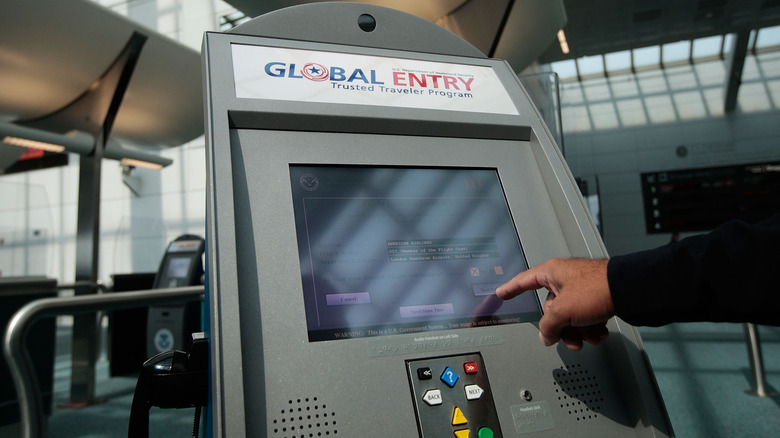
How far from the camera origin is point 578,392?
67cm

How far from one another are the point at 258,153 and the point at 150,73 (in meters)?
3.04

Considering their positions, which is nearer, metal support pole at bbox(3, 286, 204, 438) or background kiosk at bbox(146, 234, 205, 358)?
metal support pole at bbox(3, 286, 204, 438)

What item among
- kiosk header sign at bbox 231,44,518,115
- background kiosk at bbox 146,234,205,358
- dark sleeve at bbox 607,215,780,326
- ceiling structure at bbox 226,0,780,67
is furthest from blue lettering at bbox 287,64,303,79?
background kiosk at bbox 146,234,205,358

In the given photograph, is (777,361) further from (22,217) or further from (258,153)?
(22,217)

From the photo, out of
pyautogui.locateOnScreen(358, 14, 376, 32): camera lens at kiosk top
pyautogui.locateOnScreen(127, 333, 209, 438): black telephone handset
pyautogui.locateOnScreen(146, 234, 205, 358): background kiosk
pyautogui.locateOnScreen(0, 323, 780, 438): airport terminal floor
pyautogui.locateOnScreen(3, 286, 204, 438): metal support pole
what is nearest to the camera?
pyautogui.locateOnScreen(127, 333, 209, 438): black telephone handset

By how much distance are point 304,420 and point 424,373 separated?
0.16 meters

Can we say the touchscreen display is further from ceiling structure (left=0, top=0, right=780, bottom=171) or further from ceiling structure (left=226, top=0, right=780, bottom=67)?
ceiling structure (left=226, top=0, right=780, bottom=67)

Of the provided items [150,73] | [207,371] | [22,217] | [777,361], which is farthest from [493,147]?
[22,217]

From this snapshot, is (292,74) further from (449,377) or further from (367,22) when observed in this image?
(449,377)

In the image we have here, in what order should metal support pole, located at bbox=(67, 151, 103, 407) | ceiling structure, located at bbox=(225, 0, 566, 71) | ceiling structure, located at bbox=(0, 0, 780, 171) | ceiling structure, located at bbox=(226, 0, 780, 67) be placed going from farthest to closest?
ceiling structure, located at bbox=(226, 0, 780, 67)
metal support pole, located at bbox=(67, 151, 103, 407)
ceiling structure, located at bbox=(0, 0, 780, 171)
ceiling structure, located at bbox=(225, 0, 566, 71)

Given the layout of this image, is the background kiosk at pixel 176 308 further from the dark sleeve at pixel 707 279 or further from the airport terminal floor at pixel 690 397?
the dark sleeve at pixel 707 279

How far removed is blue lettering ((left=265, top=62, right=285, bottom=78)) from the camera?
30.0 inches

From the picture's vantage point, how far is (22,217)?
3.93 metres

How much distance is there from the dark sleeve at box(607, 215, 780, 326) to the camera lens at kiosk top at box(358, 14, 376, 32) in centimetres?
59
